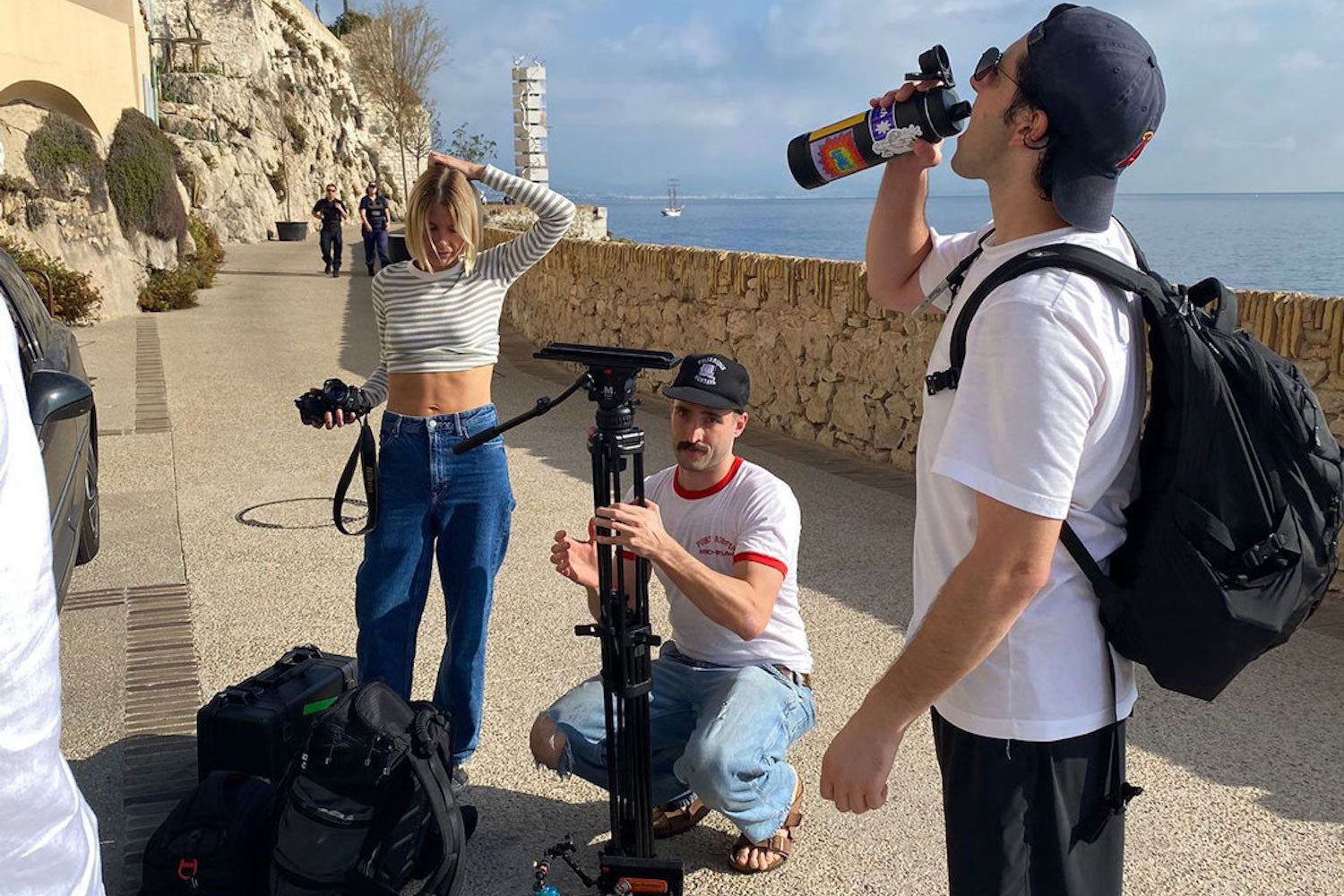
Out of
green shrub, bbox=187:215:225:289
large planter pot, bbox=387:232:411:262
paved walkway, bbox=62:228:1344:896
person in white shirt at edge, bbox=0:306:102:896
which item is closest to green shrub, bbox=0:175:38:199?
green shrub, bbox=187:215:225:289

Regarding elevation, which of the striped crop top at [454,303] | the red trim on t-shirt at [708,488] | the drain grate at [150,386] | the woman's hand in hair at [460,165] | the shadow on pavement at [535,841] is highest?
the woman's hand in hair at [460,165]

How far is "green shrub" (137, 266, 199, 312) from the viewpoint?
1780cm

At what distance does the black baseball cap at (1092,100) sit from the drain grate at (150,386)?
Answer: 883cm

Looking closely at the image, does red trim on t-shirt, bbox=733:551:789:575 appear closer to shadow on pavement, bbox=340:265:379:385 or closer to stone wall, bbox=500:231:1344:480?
stone wall, bbox=500:231:1344:480

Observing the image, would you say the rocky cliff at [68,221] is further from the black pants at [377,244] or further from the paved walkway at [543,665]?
the paved walkway at [543,665]

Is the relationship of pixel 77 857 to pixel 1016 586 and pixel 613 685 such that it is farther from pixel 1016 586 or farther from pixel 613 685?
pixel 613 685

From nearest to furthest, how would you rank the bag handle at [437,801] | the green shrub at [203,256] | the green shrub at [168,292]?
the bag handle at [437,801] < the green shrub at [168,292] < the green shrub at [203,256]

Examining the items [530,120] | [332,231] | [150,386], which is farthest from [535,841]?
[530,120]

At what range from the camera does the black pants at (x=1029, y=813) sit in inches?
76.2

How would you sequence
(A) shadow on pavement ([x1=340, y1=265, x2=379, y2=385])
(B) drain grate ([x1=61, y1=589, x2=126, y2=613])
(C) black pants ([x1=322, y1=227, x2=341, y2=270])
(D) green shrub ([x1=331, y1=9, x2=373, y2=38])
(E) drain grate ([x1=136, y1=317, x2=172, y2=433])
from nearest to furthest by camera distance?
(B) drain grate ([x1=61, y1=589, x2=126, y2=613]) < (E) drain grate ([x1=136, y1=317, x2=172, y2=433]) < (A) shadow on pavement ([x1=340, y1=265, x2=379, y2=385]) < (C) black pants ([x1=322, y1=227, x2=341, y2=270]) < (D) green shrub ([x1=331, y1=9, x2=373, y2=38])

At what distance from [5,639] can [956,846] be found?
4.76 ft

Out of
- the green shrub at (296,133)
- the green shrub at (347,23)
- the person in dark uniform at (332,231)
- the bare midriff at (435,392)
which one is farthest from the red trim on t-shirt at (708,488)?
the green shrub at (347,23)

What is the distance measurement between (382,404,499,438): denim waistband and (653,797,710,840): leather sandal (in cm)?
125

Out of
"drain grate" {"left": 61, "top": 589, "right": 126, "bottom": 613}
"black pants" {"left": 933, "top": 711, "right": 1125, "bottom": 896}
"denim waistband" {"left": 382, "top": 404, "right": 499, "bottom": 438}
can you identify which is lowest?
"drain grate" {"left": 61, "top": 589, "right": 126, "bottom": 613}
